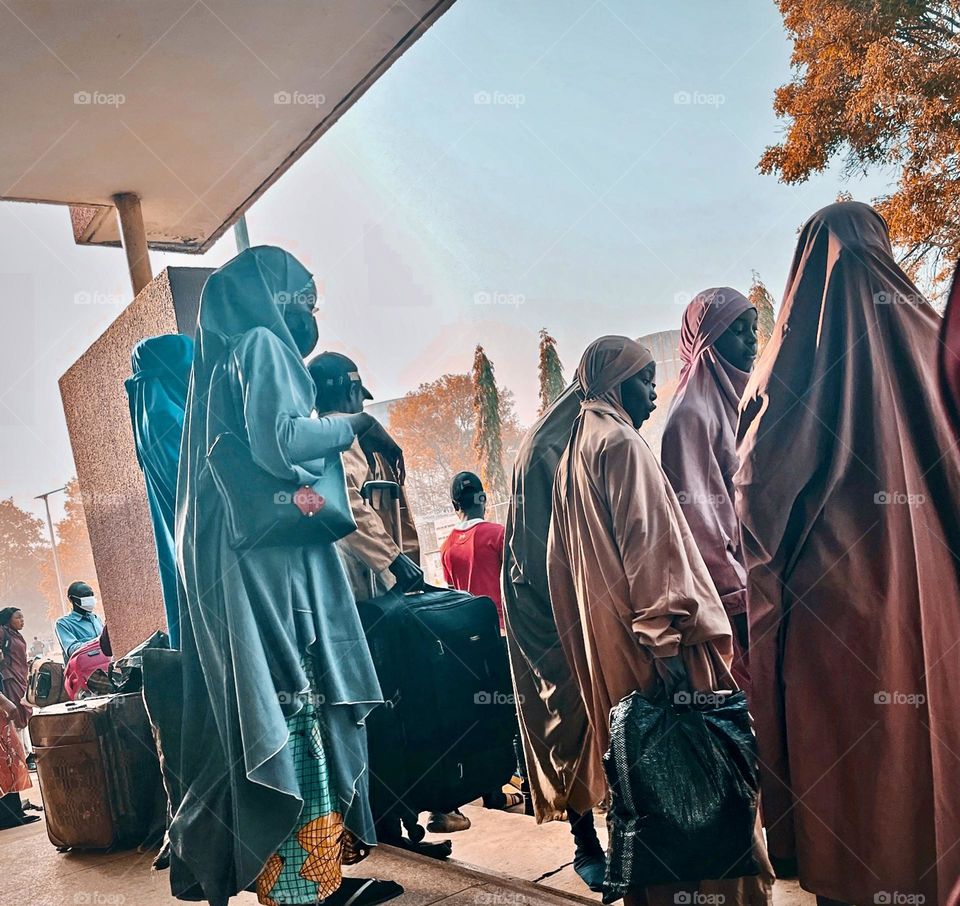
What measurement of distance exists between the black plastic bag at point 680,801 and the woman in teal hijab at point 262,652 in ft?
3.09

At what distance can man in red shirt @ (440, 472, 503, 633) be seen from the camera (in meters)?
4.68

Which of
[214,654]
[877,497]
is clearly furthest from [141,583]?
[877,497]

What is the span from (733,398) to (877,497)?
1.00 meters

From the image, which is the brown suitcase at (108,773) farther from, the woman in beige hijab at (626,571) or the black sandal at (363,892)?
the woman in beige hijab at (626,571)

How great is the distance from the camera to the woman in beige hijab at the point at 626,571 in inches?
100

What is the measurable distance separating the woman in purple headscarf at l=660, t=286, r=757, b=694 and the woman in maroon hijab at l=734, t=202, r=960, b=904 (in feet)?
1.69

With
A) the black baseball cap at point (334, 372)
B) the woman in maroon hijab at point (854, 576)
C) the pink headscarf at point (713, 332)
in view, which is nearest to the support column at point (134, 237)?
the black baseball cap at point (334, 372)

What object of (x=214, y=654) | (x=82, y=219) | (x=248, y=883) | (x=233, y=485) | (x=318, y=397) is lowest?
(x=248, y=883)

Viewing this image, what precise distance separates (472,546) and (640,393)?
190cm

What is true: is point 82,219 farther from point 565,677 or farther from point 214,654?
point 565,677

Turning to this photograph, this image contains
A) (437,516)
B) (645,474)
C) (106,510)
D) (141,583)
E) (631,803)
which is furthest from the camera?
(437,516)

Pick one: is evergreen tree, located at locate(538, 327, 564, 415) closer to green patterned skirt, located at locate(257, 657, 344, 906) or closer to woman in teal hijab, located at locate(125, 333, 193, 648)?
woman in teal hijab, located at locate(125, 333, 193, 648)

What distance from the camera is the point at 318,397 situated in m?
3.82

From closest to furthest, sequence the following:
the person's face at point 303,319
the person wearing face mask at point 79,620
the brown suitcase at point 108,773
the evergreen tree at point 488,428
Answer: the person's face at point 303,319, the brown suitcase at point 108,773, the person wearing face mask at point 79,620, the evergreen tree at point 488,428
